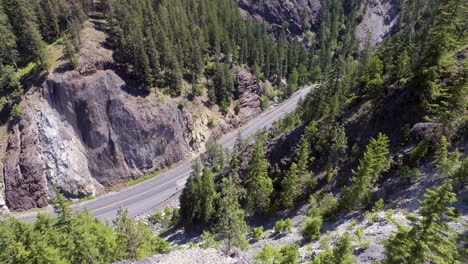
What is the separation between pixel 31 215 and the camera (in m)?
55.4

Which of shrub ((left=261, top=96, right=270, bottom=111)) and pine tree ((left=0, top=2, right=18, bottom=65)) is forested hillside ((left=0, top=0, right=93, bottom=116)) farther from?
shrub ((left=261, top=96, right=270, bottom=111))

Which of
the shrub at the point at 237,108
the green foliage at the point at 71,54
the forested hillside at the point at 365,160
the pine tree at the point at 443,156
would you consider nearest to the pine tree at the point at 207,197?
the forested hillside at the point at 365,160

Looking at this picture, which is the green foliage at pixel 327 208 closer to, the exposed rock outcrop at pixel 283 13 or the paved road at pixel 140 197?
the paved road at pixel 140 197

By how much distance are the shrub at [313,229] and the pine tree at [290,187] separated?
8.62 m

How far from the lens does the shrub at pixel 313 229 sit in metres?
31.5

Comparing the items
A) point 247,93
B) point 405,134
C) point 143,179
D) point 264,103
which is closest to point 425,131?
point 405,134

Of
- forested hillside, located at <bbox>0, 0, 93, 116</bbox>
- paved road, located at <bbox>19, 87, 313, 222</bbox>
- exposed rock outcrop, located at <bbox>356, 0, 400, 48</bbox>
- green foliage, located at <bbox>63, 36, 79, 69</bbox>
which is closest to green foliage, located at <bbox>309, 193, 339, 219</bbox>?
paved road, located at <bbox>19, 87, 313, 222</bbox>

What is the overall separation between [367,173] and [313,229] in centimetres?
859

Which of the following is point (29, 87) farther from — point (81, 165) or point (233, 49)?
point (233, 49)

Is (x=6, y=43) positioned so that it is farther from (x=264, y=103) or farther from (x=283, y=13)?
(x=283, y=13)

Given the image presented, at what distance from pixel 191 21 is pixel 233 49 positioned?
52.4 feet

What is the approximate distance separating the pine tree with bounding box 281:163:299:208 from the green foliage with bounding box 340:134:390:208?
7.90 meters

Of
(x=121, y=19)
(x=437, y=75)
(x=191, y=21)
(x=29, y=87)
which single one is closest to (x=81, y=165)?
(x=29, y=87)

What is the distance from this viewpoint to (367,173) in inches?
1236
